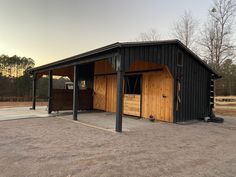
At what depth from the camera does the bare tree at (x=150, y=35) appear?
27072mm

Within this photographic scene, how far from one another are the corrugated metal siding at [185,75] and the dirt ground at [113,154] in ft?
8.25

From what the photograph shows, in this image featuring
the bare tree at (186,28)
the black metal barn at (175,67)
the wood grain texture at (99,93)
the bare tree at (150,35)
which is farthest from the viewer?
the bare tree at (150,35)

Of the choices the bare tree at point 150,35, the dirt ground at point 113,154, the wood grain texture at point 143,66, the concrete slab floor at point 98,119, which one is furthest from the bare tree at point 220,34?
the dirt ground at point 113,154

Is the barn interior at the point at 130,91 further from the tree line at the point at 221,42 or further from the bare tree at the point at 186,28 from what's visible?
the bare tree at the point at 186,28

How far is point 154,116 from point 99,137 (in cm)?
390

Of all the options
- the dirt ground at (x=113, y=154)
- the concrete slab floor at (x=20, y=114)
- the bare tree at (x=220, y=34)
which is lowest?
the dirt ground at (x=113, y=154)

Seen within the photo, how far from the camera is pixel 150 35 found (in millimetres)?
27438

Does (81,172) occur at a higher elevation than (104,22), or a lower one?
lower

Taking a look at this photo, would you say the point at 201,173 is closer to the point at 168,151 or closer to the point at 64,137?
the point at 168,151

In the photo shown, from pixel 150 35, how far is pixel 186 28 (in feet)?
18.6

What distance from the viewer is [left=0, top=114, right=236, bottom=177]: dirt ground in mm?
3213

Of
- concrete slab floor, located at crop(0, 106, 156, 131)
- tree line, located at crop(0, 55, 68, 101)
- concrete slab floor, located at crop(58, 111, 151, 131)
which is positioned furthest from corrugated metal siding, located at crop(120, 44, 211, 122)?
tree line, located at crop(0, 55, 68, 101)

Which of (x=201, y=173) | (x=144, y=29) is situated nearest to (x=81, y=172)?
(x=201, y=173)

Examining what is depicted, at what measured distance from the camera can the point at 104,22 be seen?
13.7 metres
